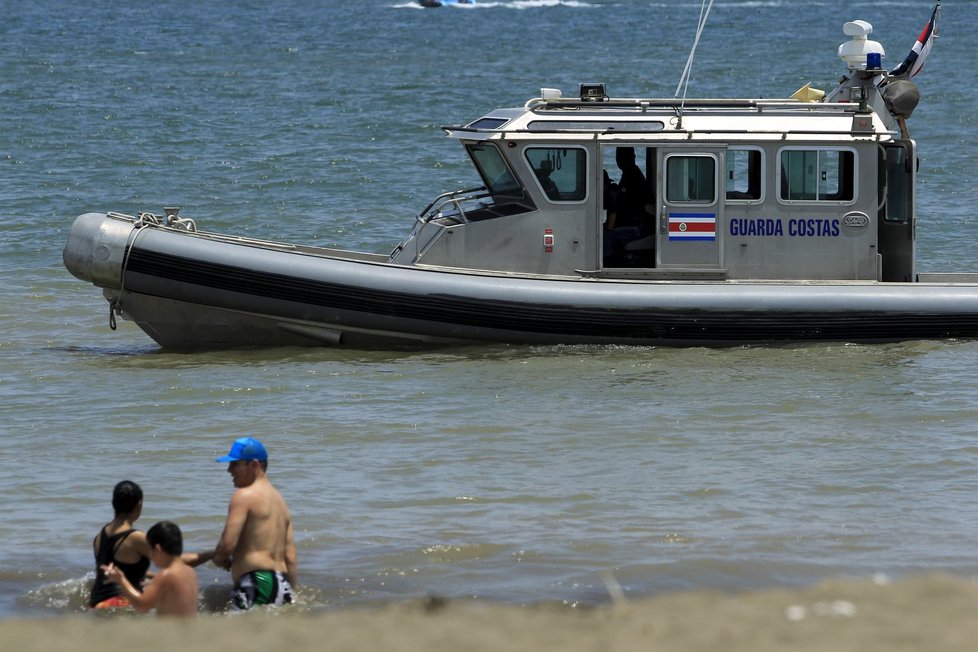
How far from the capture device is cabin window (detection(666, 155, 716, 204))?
11.1m

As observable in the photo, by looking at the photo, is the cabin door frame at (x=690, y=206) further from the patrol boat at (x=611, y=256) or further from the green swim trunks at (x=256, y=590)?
the green swim trunks at (x=256, y=590)

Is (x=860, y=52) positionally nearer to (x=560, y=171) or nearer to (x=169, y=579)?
(x=560, y=171)

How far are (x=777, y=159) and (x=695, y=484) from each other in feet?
11.8

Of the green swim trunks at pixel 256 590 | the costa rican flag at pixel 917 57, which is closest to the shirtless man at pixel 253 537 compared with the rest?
the green swim trunks at pixel 256 590

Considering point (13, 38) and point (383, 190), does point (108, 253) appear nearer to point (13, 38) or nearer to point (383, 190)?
point (383, 190)

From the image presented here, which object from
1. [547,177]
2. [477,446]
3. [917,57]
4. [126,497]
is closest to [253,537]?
[126,497]

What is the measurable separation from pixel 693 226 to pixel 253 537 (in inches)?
223

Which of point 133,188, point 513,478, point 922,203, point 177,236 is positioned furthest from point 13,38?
point 513,478

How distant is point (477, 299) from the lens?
11.0 m

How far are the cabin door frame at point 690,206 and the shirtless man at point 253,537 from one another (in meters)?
5.36

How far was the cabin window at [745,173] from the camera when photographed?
11125 mm

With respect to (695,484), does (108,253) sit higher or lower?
higher

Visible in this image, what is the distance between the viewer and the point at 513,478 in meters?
8.47

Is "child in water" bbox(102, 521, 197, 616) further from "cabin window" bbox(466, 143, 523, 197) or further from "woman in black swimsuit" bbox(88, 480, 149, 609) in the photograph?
"cabin window" bbox(466, 143, 523, 197)
